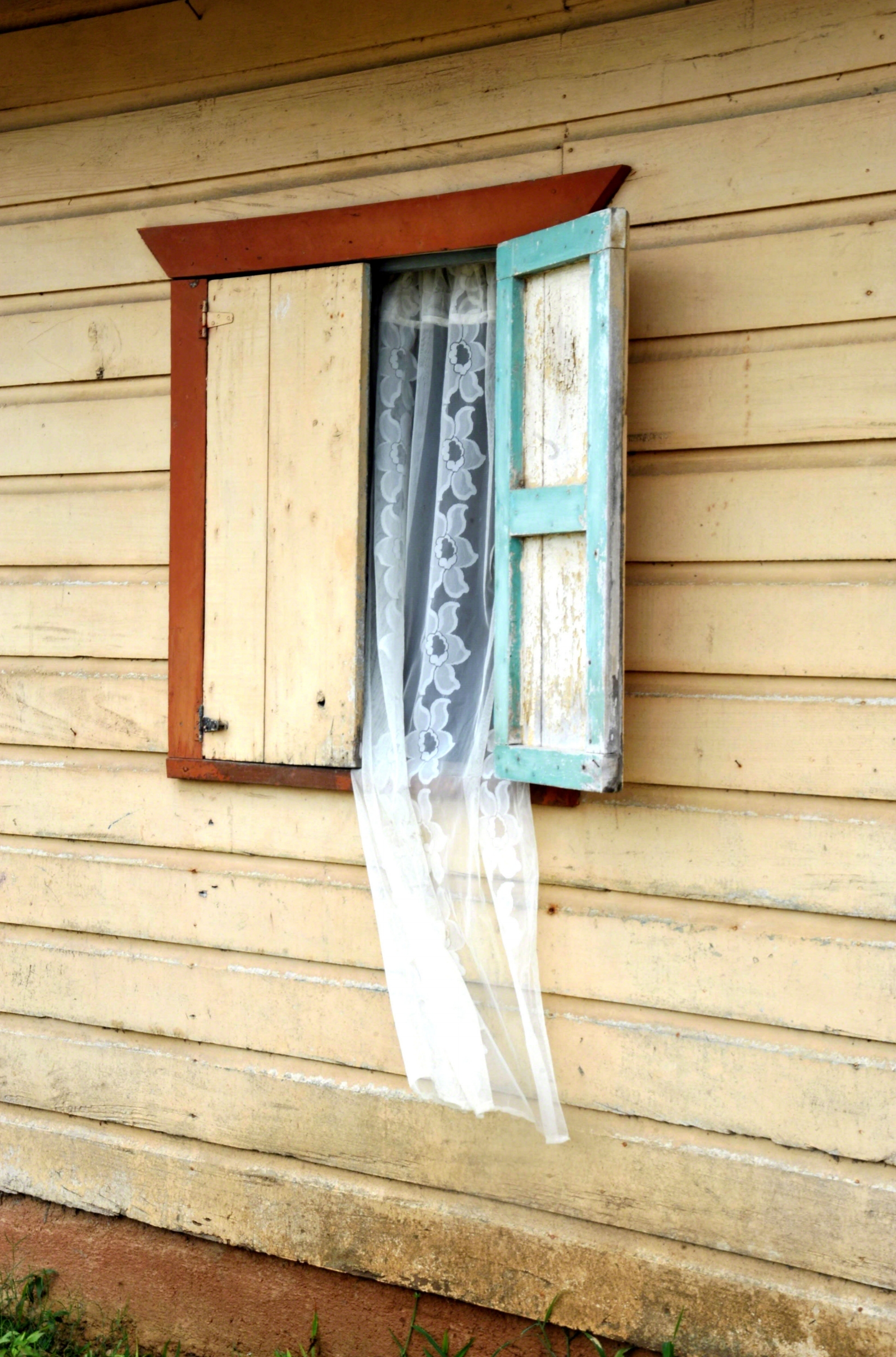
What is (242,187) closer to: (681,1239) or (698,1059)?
(698,1059)

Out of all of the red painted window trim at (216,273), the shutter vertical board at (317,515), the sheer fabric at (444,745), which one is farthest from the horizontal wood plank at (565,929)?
the shutter vertical board at (317,515)

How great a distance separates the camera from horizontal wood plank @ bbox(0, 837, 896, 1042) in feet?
6.97

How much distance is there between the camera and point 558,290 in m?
2.15

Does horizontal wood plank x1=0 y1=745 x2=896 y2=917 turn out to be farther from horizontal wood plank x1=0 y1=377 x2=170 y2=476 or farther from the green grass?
the green grass

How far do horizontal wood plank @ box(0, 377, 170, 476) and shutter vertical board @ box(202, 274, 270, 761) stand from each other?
0.65 ft

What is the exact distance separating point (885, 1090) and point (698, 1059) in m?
0.36

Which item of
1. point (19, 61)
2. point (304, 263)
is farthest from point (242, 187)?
point (19, 61)

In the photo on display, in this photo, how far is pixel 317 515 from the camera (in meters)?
2.48

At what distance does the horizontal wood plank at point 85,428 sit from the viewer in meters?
A: 2.70

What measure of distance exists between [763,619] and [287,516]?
1099 mm

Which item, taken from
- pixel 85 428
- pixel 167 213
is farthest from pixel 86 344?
pixel 167 213

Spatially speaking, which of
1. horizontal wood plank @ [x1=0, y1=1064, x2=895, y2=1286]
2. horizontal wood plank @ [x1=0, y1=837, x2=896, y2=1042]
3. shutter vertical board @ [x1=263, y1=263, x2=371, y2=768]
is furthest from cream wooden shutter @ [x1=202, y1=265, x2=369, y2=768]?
horizontal wood plank @ [x1=0, y1=1064, x2=895, y2=1286]

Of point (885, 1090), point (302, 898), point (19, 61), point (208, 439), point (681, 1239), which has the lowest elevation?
point (681, 1239)

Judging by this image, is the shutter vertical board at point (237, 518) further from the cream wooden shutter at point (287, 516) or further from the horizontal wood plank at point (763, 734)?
the horizontal wood plank at point (763, 734)
